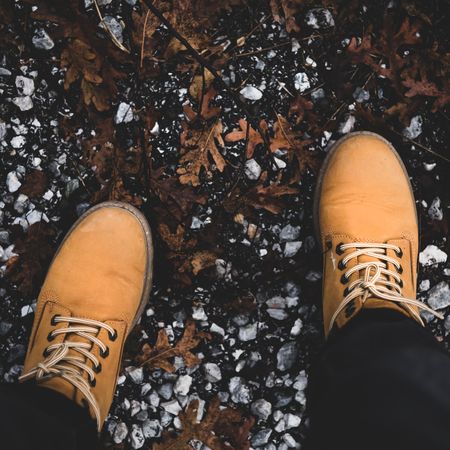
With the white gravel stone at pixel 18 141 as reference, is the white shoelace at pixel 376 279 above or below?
below

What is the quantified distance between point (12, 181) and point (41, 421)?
1025 millimetres

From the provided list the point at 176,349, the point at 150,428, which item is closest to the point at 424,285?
the point at 176,349

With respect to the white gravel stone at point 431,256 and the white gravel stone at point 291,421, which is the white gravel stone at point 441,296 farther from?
the white gravel stone at point 291,421

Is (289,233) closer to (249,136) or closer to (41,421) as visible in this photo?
(249,136)

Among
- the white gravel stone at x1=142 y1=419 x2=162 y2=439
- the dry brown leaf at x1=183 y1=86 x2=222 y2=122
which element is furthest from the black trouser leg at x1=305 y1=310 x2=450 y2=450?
the dry brown leaf at x1=183 y1=86 x2=222 y2=122

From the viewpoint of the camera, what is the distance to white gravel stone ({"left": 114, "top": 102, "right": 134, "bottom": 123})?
2320 millimetres

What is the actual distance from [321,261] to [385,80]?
2.63 feet

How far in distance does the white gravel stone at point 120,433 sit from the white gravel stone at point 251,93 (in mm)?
1466

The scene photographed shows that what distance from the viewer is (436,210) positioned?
7.71 feet

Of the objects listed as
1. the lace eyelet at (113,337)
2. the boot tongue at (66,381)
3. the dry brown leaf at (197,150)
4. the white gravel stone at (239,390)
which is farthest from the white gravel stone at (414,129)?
the boot tongue at (66,381)

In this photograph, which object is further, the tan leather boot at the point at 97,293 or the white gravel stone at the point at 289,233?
the white gravel stone at the point at 289,233

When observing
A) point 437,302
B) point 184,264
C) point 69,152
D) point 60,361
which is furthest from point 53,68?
point 437,302

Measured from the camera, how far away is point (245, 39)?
2.32m

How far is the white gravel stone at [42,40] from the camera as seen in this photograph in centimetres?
229
